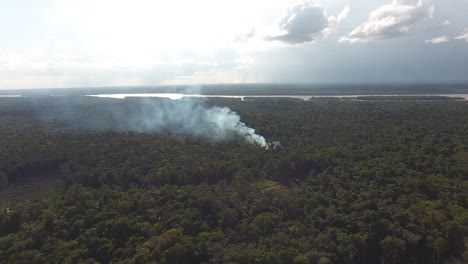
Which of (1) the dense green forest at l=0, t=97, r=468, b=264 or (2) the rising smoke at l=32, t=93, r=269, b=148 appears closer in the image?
(1) the dense green forest at l=0, t=97, r=468, b=264

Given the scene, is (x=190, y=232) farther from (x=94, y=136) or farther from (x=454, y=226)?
(x=94, y=136)

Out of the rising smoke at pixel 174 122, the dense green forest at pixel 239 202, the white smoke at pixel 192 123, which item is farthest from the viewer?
the rising smoke at pixel 174 122

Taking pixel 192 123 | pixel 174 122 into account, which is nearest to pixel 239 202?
pixel 192 123

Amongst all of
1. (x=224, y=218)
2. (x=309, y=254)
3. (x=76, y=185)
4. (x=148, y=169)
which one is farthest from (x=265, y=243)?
(x=76, y=185)

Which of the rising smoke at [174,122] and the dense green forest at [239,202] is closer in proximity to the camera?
the dense green forest at [239,202]

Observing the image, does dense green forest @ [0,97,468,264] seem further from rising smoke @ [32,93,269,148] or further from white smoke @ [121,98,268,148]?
rising smoke @ [32,93,269,148]

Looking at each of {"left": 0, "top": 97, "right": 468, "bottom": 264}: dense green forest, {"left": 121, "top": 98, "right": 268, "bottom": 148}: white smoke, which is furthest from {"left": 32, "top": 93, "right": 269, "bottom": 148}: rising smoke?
{"left": 0, "top": 97, "right": 468, "bottom": 264}: dense green forest

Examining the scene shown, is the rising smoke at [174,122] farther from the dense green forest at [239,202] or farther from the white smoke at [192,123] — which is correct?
the dense green forest at [239,202]

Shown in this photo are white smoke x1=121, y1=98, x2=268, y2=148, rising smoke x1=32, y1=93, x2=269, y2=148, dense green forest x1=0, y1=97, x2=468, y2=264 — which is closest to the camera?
dense green forest x1=0, y1=97, x2=468, y2=264

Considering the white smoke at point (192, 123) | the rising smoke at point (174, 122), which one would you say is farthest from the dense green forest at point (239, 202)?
the rising smoke at point (174, 122)
